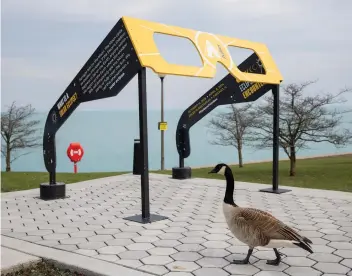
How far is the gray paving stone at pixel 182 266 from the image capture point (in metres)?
4.12

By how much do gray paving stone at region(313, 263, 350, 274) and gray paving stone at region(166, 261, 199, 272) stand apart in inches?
51.1

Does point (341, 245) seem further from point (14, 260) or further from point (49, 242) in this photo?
point (14, 260)

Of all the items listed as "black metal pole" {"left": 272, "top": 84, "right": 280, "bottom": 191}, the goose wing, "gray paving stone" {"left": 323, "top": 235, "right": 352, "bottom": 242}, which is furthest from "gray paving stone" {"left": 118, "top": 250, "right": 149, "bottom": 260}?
"black metal pole" {"left": 272, "top": 84, "right": 280, "bottom": 191}

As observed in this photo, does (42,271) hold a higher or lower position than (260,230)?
lower

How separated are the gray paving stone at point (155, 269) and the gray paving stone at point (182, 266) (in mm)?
77

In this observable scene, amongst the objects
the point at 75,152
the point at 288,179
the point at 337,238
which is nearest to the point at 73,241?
the point at 337,238

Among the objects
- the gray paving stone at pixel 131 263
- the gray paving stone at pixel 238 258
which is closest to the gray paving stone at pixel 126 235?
the gray paving stone at pixel 131 263

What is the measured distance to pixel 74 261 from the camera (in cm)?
436

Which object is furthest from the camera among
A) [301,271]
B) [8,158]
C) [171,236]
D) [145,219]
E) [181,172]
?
[8,158]

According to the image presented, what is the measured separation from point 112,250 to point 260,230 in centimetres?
189

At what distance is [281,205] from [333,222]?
143 cm

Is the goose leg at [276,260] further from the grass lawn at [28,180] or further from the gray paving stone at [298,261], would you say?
the grass lawn at [28,180]

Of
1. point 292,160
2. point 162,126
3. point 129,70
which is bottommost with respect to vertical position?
point 292,160

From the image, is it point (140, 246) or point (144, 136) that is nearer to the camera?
point (140, 246)
